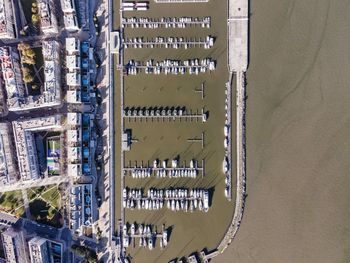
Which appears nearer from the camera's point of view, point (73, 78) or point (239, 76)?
point (73, 78)

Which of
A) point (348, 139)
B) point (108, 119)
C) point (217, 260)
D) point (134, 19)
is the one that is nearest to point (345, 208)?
point (348, 139)

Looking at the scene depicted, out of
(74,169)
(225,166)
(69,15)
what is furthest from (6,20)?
(225,166)

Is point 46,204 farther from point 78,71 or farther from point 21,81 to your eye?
point 78,71

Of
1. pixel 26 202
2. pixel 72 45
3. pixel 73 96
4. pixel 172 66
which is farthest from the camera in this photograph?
pixel 26 202

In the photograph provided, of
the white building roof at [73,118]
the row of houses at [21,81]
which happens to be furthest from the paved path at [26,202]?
the white building roof at [73,118]

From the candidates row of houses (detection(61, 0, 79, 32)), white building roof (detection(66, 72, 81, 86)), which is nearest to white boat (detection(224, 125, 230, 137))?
white building roof (detection(66, 72, 81, 86))

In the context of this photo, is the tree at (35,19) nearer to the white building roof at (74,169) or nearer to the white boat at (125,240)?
the white building roof at (74,169)

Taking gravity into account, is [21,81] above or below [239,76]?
below

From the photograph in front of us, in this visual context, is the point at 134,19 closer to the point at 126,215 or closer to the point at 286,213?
the point at 126,215

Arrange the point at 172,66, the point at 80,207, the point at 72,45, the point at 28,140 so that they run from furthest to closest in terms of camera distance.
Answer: the point at 172,66, the point at 28,140, the point at 80,207, the point at 72,45
